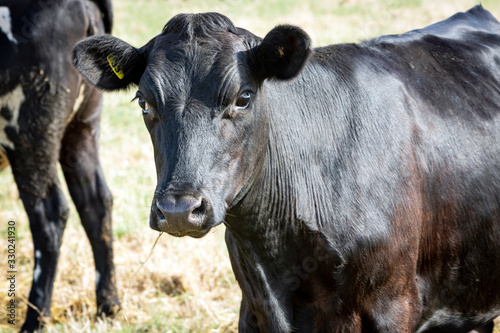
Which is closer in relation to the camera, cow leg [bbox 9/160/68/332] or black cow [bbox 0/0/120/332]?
black cow [bbox 0/0/120/332]

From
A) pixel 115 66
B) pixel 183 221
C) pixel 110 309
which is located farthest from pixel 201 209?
pixel 110 309

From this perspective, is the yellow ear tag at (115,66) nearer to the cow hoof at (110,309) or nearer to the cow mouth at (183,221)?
the cow mouth at (183,221)

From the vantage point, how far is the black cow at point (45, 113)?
473cm

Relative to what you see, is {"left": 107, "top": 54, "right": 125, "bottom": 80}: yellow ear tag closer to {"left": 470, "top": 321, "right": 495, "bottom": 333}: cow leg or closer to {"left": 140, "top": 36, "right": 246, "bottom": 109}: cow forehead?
{"left": 140, "top": 36, "right": 246, "bottom": 109}: cow forehead

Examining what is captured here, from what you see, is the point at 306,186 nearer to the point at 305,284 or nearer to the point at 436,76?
the point at 305,284

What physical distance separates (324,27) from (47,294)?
11.0 meters

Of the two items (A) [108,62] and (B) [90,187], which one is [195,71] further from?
(B) [90,187]

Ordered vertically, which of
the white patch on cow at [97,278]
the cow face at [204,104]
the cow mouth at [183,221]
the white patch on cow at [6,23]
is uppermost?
the white patch on cow at [6,23]

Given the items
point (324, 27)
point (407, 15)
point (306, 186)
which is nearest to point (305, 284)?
point (306, 186)

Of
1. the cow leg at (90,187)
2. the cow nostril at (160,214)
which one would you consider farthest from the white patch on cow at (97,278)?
the cow nostril at (160,214)

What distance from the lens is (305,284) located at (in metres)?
3.18

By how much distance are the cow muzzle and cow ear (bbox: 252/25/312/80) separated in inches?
30.3

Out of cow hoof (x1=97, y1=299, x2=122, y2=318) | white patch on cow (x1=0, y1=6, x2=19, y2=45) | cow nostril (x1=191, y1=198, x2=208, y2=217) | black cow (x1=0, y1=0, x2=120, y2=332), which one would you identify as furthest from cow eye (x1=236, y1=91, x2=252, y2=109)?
cow hoof (x1=97, y1=299, x2=122, y2=318)

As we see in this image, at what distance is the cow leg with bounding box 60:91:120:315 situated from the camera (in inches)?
213
